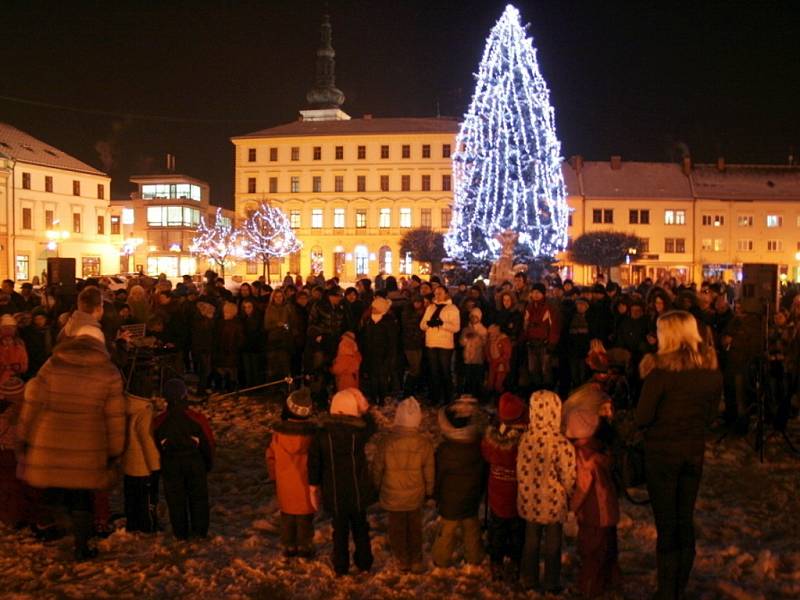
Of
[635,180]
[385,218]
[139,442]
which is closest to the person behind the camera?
[139,442]

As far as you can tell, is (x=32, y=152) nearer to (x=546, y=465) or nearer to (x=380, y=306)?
(x=380, y=306)

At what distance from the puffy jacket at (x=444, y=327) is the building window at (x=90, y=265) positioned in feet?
191

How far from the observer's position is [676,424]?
4863 mm

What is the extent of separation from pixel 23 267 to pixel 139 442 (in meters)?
58.1

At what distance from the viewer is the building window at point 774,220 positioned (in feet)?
221

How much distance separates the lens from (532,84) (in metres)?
29.1

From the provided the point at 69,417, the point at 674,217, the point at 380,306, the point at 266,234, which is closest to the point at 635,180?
the point at 674,217

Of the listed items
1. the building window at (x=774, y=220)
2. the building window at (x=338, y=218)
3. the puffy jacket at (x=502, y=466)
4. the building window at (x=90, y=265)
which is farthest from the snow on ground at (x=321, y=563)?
the building window at (x=338, y=218)

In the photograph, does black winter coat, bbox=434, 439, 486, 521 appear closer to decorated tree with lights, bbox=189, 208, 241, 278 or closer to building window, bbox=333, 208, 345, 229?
decorated tree with lights, bbox=189, 208, 241, 278

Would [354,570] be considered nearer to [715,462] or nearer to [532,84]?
[715,462]

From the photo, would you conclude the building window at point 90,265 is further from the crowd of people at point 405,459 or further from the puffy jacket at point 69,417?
the puffy jacket at point 69,417

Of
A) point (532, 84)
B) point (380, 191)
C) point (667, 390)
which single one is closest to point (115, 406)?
point (667, 390)

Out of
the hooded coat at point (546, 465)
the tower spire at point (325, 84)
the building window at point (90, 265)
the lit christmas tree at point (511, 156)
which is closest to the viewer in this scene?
the hooded coat at point (546, 465)

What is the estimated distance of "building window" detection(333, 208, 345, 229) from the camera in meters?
77.6
